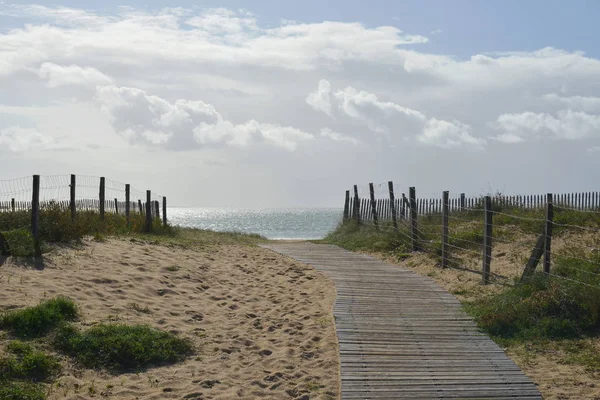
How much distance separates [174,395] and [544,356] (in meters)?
4.01

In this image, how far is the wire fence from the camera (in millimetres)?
9281

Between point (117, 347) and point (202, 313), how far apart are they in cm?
228

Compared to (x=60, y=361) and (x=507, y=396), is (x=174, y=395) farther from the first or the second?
(x=507, y=396)

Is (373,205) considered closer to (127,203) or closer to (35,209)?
(127,203)

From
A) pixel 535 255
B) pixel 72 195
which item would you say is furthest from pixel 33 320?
pixel 72 195

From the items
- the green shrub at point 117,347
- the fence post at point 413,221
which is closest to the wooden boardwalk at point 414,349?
the green shrub at point 117,347

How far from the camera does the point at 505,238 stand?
1440cm

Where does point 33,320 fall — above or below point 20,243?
below

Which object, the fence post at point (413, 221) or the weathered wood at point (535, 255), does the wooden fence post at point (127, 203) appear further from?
the weathered wood at point (535, 255)

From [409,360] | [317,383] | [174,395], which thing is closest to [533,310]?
[409,360]

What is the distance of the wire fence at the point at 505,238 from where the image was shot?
30.5ft

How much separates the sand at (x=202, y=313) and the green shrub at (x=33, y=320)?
0.35 m

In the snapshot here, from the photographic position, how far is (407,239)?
52.7ft

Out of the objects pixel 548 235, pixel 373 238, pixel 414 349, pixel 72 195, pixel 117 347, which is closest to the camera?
pixel 117 347
